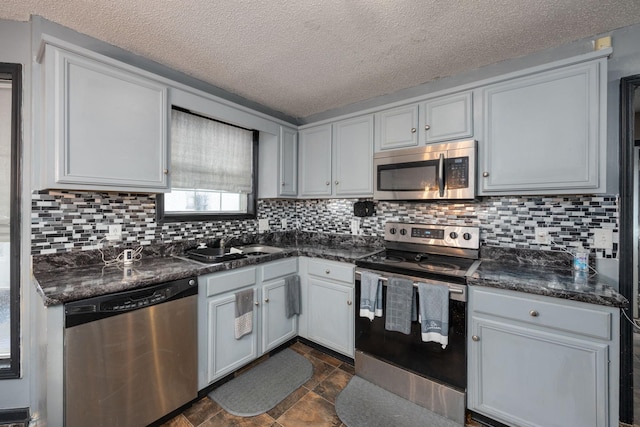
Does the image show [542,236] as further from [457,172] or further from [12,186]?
[12,186]

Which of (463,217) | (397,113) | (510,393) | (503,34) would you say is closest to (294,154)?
(397,113)

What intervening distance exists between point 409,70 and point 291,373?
2.59 m

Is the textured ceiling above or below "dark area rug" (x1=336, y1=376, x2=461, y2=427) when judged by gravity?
above

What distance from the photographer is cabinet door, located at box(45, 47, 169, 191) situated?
1.47m

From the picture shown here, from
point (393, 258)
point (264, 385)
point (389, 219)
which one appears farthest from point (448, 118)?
point (264, 385)

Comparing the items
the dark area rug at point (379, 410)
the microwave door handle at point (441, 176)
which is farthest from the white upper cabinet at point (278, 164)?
the dark area rug at point (379, 410)

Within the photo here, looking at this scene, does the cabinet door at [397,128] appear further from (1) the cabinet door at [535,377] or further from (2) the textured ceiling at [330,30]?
(1) the cabinet door at [535,377]

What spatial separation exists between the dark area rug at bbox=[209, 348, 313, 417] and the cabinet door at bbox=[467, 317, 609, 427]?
121 cm

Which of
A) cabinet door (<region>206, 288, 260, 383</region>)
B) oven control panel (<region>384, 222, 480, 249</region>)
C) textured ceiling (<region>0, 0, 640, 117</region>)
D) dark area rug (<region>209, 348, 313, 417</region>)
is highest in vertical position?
textured ceiling (<region>0, 0, 640, 117</region>)

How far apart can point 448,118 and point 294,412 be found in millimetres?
2339

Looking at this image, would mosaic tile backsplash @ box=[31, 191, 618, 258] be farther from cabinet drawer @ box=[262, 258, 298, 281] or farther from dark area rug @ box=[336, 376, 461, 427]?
dark area rug @ box=[336, 376, 461, 427]

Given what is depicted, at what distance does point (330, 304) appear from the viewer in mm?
2344

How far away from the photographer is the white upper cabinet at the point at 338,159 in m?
2.51

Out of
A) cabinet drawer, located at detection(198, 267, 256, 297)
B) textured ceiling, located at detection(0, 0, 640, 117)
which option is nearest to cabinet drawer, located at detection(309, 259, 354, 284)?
cabinet drawer, located at detection(198, 267, 256, 297)
